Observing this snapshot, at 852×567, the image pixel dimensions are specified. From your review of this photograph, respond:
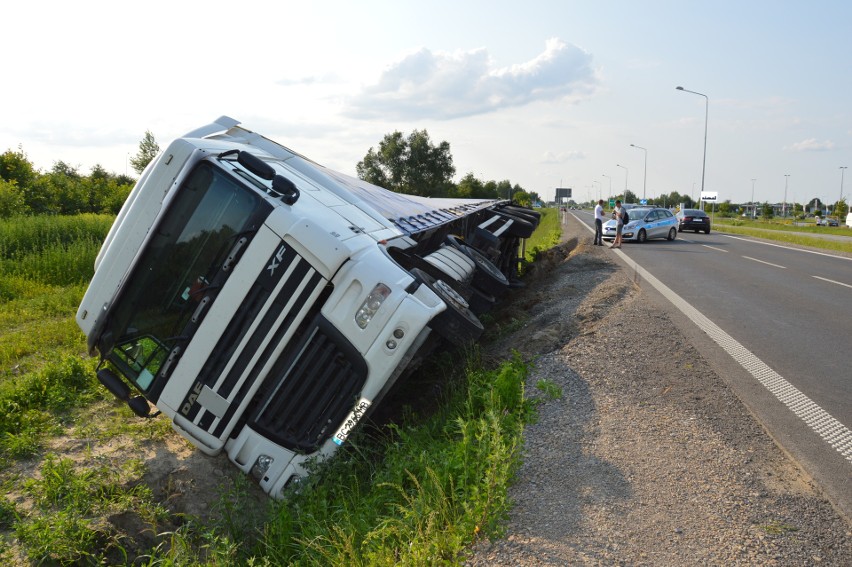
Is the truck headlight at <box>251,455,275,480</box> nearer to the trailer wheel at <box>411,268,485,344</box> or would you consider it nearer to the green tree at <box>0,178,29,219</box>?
the trailer wheel at <box>411,268,485,344</box>

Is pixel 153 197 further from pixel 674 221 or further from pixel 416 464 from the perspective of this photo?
pixel 674 221

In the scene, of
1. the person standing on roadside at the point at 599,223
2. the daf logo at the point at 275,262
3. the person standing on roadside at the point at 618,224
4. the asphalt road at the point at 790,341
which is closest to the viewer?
the asphalt road at the point at 790,341

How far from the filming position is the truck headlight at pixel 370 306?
464 cm

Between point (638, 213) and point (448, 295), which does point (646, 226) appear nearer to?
point (638, 213)

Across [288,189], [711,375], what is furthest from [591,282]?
[288,189]

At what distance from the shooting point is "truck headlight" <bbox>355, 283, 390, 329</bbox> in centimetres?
464

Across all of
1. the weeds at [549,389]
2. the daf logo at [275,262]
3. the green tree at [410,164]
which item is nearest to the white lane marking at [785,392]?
the weeds at [549,389]

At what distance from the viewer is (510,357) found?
669cm

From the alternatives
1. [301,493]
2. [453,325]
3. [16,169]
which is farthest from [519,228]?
[16,169]

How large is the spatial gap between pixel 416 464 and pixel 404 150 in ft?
247

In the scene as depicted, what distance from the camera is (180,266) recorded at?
4.79 meters

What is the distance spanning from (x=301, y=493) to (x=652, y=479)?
90.8 inches

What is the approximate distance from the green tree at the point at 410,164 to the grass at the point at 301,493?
234 feet

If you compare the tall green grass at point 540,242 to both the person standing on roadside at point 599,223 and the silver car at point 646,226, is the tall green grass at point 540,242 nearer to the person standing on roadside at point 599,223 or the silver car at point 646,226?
the person standing on roadside at point 599,223
